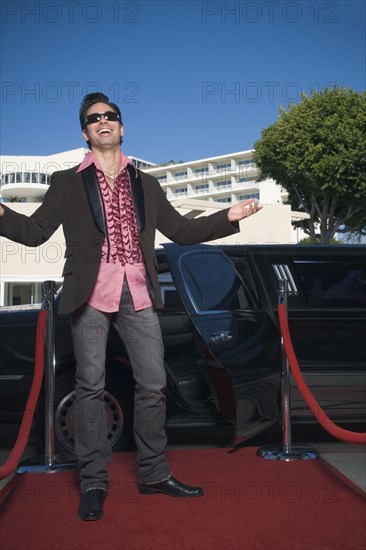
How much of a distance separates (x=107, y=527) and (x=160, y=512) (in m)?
0.28

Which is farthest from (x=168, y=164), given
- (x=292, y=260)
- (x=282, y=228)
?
(x=292, y=260)

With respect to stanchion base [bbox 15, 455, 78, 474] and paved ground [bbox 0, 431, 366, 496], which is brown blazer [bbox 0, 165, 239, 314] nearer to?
stanchion base [bbox 15, 455, 78, 474]

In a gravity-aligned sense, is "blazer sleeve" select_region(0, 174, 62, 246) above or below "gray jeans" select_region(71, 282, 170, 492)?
above

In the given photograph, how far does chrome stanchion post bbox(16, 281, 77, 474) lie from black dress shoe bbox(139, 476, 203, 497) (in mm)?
780

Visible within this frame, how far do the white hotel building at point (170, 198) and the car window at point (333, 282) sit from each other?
1552 millimetres

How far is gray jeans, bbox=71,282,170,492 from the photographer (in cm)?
297

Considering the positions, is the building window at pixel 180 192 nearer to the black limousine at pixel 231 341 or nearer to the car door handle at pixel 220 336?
the black limousine at pixel 231 341

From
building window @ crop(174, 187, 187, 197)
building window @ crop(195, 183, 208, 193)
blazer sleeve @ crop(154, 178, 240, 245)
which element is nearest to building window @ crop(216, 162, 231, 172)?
building window @ crop(195, 183, 208, 193)

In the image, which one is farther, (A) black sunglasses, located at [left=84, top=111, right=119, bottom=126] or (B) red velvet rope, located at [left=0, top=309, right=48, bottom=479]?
(B) red velvet rope, located at [left=0, top=309, right=48, bottom=479]

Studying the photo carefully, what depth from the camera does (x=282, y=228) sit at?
109ft

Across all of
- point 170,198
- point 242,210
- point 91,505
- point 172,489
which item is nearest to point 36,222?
point 242,210

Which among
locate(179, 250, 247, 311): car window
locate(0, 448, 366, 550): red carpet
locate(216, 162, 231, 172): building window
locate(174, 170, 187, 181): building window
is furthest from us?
locate(174, 170, 187, 181): building window

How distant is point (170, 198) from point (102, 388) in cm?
9301

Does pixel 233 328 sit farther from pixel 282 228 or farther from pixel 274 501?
pixel 282 228
